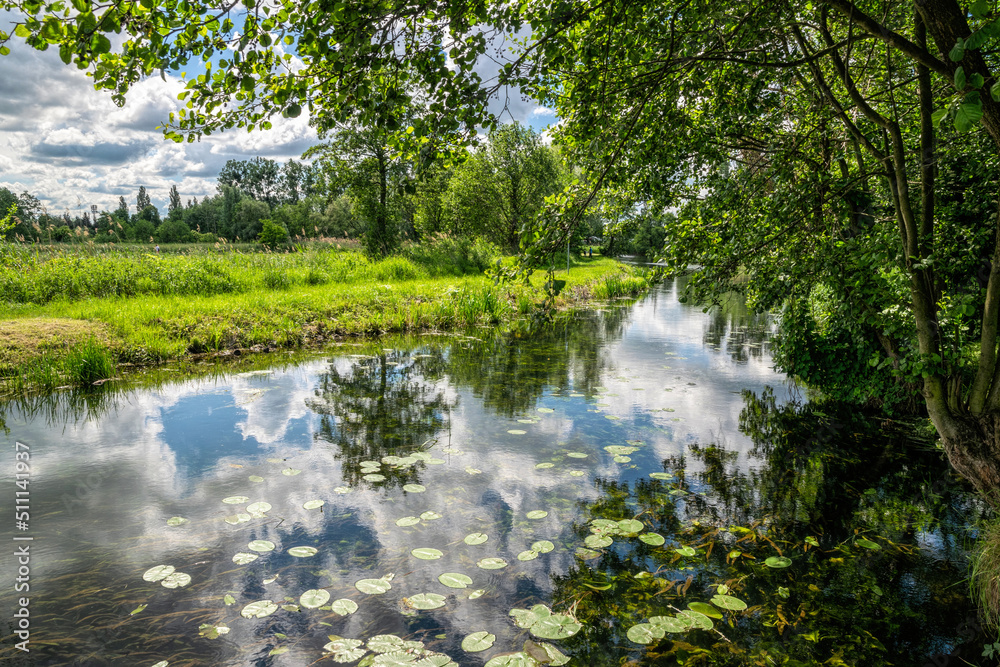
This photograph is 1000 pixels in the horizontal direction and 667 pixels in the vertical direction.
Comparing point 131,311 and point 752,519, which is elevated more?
point 131,311

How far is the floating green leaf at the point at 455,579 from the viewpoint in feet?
11.4

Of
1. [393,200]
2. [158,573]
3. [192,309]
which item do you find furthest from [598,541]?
[393,200]

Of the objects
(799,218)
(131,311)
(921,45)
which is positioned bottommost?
(131,311)

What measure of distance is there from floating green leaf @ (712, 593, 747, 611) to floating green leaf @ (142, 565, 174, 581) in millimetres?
3736

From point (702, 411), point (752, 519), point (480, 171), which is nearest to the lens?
point (752, 519)

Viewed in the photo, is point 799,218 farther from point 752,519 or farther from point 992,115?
point 752,519

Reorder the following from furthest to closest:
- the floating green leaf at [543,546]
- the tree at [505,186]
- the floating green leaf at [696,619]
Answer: the tree at [505,186] < the floating green leaf at [543,546] < the floating green leaf at [696,619]

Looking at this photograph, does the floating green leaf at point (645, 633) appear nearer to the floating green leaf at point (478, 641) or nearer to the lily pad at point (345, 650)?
the floating green leaf at point (478, 641)

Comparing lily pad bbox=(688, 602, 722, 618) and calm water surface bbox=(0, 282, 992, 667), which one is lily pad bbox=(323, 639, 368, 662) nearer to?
calm water surface bbox=(0, 282, 992, 667)

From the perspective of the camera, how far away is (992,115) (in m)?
2.86

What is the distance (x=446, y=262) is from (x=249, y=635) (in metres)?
20.3

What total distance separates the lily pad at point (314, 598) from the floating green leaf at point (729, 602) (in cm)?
255

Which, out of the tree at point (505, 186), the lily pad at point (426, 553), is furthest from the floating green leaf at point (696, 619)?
the tree at point (505, 186)

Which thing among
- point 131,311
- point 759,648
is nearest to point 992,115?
point 759,648
